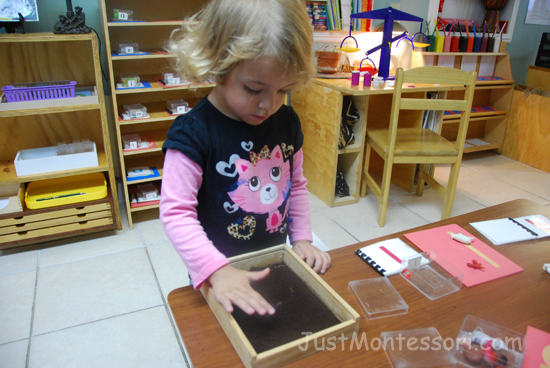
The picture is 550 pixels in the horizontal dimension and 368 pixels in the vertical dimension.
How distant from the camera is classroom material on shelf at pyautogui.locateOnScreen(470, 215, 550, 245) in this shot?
0.99m

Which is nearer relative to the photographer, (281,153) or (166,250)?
(281,153)

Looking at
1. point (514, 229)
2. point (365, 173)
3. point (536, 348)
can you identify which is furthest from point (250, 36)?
point (365, 173)

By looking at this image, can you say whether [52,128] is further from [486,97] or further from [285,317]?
[486,97]

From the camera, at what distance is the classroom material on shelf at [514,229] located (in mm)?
986

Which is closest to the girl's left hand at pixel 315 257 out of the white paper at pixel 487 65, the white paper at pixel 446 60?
the white paper at pixel 446 60

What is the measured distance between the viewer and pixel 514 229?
1023 mm

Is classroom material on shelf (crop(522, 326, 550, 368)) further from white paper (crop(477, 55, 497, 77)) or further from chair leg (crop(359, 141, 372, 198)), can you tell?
white paper (crop(477, 55, 497, 77))

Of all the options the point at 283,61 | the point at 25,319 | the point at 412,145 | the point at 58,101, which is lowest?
the point at 25,319

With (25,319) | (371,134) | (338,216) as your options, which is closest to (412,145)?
(371,134)

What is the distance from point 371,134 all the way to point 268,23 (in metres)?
1.91

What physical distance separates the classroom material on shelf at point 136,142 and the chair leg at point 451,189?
1714 mm

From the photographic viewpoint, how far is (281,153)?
95cm

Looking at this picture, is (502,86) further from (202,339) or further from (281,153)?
(202,339)

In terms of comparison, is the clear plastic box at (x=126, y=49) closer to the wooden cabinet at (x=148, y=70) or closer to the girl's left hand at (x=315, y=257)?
the wooden cabinet at (x=148, y=70)
